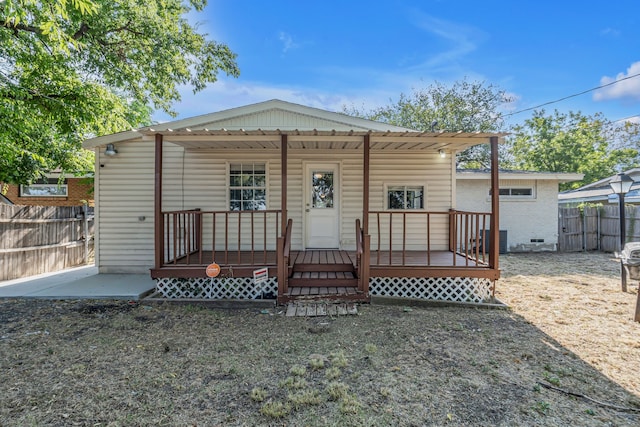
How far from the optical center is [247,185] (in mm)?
6926

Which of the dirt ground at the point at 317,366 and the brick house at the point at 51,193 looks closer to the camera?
the dirt ground at the point at 317,366

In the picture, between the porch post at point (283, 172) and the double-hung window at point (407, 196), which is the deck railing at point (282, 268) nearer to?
the porch post at point (283, 172)

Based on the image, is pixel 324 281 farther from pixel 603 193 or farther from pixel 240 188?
pixel 603 193

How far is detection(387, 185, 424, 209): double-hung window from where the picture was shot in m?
7.01

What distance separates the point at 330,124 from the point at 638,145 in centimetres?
2842

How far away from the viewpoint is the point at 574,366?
3.15m

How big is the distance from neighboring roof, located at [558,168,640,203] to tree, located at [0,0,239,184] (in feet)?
Answer: 52.7

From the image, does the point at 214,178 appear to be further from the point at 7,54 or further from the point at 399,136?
the point at 7,54

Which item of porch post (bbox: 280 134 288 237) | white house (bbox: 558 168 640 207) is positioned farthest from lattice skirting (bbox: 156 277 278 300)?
white house (bbox: 558 168 640 207)

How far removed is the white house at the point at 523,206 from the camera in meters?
10.8

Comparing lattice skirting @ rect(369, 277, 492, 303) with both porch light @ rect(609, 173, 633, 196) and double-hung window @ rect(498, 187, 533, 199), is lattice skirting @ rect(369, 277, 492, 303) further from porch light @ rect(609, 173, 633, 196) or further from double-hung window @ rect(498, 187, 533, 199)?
porch light @ rect(609, 173, 633, 196)

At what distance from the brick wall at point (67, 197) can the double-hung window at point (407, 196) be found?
1181 cm

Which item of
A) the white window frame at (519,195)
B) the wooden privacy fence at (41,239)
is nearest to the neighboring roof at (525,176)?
the white window frame at (519,195)

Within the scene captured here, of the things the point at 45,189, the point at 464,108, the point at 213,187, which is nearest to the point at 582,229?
the point at 464,108
